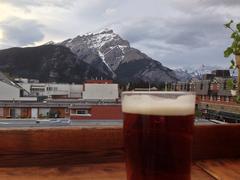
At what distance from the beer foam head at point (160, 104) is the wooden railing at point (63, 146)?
1.40ft

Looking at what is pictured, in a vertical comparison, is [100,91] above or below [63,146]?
above

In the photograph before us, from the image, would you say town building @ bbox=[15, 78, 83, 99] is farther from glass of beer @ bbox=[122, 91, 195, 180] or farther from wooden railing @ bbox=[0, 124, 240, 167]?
glass of beer @ bbox=[122, 91, 195, 180]

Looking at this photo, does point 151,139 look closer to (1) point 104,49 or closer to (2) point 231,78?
(2) point 231,78

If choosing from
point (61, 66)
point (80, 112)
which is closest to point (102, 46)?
point (61, 66)

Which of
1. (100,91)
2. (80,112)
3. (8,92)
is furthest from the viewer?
(100,91)

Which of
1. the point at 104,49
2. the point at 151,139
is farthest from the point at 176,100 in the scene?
the point at 104,49

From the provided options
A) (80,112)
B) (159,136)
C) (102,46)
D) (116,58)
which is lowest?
(80,112)

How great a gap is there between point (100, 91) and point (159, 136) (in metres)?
31.4

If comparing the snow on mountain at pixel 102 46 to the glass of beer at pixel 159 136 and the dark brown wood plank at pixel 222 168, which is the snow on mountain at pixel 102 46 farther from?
the glass of beer at pixel 159 136

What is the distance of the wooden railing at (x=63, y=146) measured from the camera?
1.07m

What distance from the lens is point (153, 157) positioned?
0.67 m

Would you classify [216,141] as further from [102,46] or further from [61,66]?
[102,46]

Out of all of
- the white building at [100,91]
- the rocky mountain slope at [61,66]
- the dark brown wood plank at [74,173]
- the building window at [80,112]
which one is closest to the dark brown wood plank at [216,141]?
the dark brown wood plank at [74,173]

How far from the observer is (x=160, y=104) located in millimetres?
679
